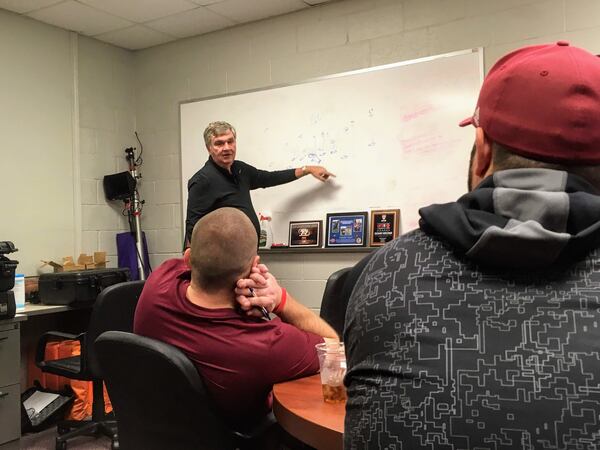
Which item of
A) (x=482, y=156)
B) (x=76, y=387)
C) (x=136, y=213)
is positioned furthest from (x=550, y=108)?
(x=136, y=213)

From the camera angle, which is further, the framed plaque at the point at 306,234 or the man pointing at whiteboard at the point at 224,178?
the framed plaque at the point at 306,234

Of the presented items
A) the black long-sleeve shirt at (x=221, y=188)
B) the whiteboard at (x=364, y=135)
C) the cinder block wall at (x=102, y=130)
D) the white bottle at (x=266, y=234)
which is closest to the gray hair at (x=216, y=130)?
the black long-sleeve shirt at (x=221, y=188)

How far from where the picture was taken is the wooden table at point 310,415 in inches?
49.5

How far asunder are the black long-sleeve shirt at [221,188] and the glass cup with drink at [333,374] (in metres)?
2.44

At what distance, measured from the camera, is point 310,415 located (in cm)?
133

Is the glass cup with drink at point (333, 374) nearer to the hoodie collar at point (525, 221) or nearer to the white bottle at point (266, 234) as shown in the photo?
the hoodie collar at point (525, 221)

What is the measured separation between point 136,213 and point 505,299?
4237 mm

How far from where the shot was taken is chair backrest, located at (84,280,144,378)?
2.86m

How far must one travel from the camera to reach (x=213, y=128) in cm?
394

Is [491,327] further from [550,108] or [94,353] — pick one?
[94,353]

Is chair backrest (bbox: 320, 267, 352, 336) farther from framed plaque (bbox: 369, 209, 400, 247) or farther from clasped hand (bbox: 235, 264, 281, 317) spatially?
framed plaque (bbox: 369, 209, 400, 247)

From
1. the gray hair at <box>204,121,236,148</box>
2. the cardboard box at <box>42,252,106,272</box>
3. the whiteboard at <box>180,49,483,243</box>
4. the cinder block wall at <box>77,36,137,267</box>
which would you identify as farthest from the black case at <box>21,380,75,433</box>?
the gray hair at <box>204,121,236,148</box>

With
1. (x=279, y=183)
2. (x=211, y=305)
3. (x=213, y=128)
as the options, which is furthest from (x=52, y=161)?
(x=211, y=305)

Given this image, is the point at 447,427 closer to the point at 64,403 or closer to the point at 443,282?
the point at 443,282
